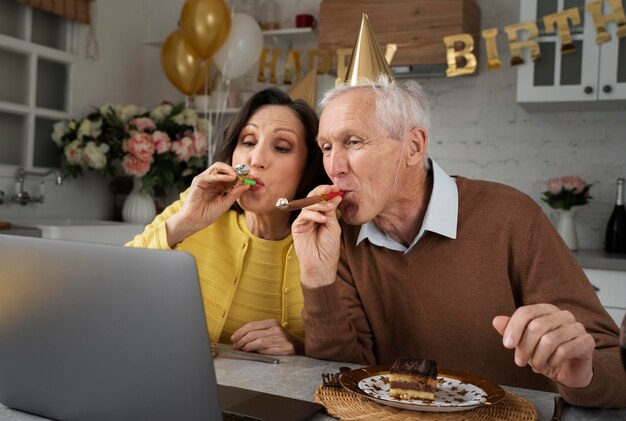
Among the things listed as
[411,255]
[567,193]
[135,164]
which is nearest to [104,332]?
[411,255]

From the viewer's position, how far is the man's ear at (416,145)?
1.54 metres

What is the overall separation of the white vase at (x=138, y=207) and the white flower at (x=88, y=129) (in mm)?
359

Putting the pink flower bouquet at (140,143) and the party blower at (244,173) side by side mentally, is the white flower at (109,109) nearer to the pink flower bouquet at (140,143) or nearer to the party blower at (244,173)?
the pink flower bouquet at (140,143)

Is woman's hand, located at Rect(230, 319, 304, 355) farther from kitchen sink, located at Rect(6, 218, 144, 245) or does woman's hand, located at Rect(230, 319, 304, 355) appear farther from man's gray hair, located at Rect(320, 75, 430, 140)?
kitchen sink, located at Rect(6, 218, 144, 245)

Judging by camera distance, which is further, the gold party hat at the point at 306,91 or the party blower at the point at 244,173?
the gold party hat at the point at 306,91

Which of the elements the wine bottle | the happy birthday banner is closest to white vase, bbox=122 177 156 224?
the happy birthday banner

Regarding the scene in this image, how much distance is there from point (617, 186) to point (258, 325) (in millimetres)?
2460

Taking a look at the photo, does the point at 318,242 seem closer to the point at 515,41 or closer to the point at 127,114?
the point at 515,41

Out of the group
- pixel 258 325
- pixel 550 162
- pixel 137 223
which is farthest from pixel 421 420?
pixel 137 223

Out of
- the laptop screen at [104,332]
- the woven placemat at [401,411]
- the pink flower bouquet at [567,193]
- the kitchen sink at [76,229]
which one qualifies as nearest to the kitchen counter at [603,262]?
the pink flower bouquet at [567,193]

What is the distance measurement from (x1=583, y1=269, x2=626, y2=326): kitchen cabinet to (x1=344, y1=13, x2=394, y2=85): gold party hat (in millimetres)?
1712

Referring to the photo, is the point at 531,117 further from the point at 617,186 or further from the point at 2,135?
the point at 2,135

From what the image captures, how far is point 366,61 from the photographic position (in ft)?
5.29

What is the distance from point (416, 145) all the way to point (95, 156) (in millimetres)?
2543
